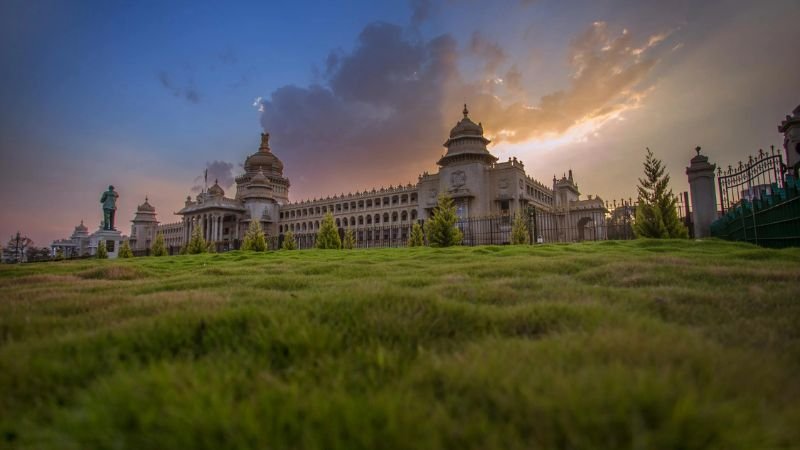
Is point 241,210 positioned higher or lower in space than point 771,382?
higher

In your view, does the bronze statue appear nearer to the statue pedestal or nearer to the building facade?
the statue pedestal

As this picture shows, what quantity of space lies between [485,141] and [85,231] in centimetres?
9725

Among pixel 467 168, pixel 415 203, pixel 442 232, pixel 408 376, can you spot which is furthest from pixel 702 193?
pixel 415 203

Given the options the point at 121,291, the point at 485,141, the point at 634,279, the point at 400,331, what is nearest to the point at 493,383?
the point at 400,331

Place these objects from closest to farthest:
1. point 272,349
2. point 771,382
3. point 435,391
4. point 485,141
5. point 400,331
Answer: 1. point 771,382
2. point 435,391
3. point 272,349
4. point 400,331
5. point 485,141

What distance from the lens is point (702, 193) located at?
16312 millimetres

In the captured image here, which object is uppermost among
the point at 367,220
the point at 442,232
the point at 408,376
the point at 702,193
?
the point at 367,220

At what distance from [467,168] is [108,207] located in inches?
2155

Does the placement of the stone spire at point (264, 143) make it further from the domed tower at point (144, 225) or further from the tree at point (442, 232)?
the tree at point (442, 232)

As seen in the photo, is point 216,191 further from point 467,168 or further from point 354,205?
point 467,168

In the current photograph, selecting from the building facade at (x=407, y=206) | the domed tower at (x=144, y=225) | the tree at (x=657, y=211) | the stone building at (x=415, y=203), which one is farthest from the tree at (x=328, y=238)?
the domed tower at (x=144, y=225)

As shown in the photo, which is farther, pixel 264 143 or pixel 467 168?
pixel 264 143

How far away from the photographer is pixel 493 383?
63.8 inches

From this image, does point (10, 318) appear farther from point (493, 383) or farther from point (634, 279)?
point (634, 279)
